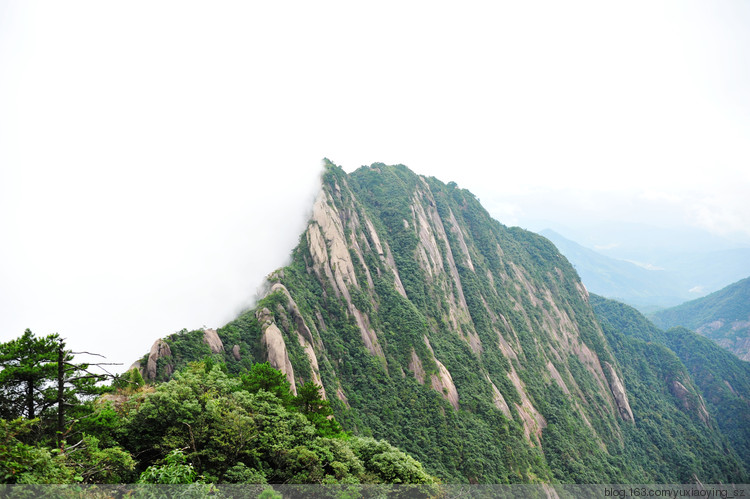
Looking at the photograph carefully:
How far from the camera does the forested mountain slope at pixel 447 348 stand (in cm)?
5319

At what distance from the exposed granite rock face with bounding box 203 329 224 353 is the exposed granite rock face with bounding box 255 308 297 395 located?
5183 mm

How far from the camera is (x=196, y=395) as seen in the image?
68.2 ft

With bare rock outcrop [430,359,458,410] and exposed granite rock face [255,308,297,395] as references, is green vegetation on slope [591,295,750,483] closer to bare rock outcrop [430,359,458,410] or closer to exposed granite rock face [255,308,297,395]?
bare rock outcrop [430,359,458,410]

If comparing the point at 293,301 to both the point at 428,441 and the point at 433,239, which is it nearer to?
the point at 428,441

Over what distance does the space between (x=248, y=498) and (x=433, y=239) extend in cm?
9415

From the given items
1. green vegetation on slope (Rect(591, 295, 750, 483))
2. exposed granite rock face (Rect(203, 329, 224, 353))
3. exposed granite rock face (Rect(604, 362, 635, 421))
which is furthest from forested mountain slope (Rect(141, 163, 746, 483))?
green vegetation on slope (Rect(591, 295, 750, 483))

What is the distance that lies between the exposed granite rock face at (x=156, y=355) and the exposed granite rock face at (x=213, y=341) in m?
4.77

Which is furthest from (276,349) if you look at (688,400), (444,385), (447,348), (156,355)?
(688,400)

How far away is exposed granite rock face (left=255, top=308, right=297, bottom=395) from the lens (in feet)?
144

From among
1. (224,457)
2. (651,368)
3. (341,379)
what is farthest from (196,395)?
(651,368)

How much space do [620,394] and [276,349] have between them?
117 meters

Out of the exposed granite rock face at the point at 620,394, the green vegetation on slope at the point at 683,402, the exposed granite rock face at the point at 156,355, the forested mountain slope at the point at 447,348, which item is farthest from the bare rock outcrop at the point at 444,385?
the exposed granite rock face at the point at 620,394

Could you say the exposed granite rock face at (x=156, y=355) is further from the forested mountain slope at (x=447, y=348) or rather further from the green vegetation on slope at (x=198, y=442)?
the green vegetation on slope at (x=198, y=442)

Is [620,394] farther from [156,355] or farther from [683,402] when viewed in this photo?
[156,355]
